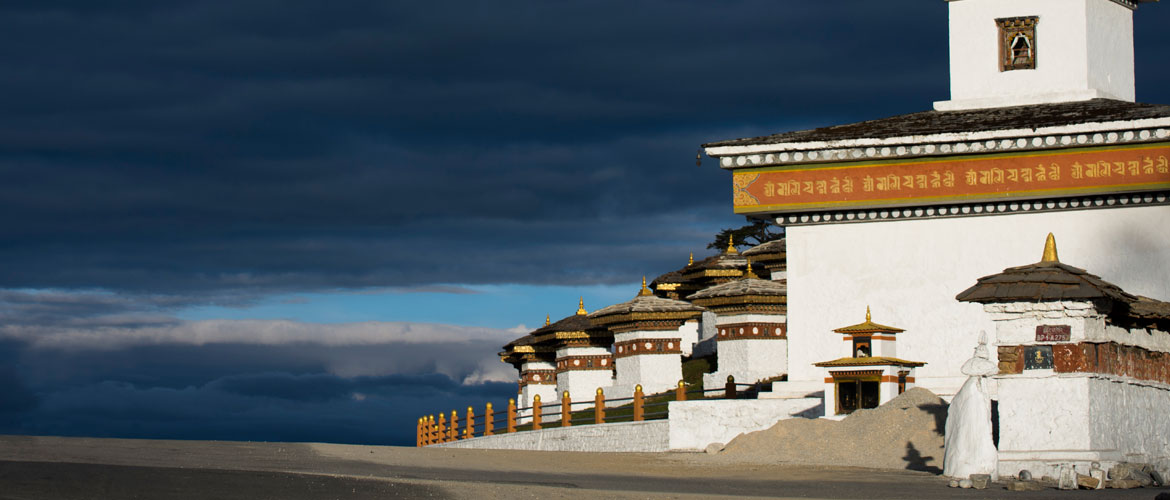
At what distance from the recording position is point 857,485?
17.3 meters

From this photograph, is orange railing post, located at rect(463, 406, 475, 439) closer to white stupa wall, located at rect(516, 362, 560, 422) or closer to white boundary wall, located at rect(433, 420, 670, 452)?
white boundary wall, located at rect(433, 420, 670, 452)

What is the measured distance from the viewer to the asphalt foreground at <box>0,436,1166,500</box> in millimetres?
13273

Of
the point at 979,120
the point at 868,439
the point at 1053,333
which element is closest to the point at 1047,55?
the point at 979,120

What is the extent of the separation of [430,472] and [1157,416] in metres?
10.1

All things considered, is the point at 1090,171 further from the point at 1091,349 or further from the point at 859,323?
the point at 1091,349

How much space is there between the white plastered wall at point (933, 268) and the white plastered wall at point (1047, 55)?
421cm

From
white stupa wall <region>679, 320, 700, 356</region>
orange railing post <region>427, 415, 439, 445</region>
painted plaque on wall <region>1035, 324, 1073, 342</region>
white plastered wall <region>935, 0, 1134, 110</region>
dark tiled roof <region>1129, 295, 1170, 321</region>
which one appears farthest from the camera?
white stupa wall <region>679, 320, 700, 356</region>

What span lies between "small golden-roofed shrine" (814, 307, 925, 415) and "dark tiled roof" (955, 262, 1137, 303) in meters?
5.98

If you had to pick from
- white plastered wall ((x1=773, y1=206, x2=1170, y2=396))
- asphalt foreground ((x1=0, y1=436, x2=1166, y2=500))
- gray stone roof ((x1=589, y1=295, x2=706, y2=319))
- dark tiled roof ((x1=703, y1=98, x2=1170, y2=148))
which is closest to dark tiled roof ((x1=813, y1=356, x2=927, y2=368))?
white plastered wall ((x1=773, y1=206, x2=1170, y2=396))

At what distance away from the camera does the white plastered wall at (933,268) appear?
80.7ft

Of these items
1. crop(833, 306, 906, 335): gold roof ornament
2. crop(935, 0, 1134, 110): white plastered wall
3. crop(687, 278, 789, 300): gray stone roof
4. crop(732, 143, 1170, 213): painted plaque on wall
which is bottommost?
crop(833, 306, 906, 335): gold roof ornament

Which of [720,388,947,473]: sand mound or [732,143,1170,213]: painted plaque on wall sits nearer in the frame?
[720,388,947,473]: sand mound

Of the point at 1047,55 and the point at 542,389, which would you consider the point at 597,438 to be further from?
the point at 542,389

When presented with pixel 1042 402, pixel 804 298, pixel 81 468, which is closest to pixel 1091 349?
pixel 1042 402
